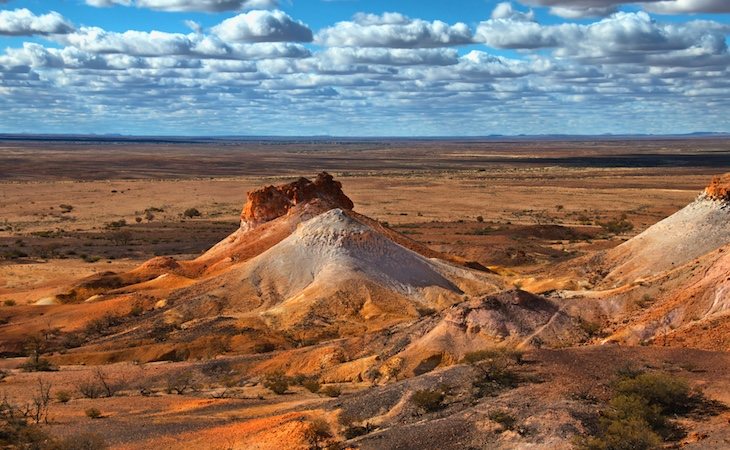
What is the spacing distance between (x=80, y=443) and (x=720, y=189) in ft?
102

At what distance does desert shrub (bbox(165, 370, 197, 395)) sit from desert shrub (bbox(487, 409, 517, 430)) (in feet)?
32.2

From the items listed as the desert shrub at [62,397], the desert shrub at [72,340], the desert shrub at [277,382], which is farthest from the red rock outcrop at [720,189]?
the desert shrub at [62,397]

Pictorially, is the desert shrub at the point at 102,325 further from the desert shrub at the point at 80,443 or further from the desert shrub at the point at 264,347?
the desert shrub at the point at 80,443

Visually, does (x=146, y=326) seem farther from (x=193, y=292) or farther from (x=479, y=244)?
(x=479, y=244)

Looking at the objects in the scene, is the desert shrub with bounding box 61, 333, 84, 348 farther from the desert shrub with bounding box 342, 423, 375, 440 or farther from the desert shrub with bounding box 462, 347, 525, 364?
the desert shrub with bounding box 342, 423, 375, 440

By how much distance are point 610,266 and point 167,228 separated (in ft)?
126

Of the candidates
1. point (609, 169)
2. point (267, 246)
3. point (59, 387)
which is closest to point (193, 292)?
point (267, 246)

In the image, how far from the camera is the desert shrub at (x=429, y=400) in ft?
56.3

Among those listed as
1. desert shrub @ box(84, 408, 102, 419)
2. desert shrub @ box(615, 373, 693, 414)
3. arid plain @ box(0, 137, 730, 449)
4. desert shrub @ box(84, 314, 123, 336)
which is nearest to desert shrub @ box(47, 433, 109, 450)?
arid plain @ box(0, 137, 730, 449)

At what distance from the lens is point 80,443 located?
16266 millimetres

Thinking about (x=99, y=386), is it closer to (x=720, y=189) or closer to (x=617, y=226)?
(x=720, y=189)

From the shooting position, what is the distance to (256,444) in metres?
16.8

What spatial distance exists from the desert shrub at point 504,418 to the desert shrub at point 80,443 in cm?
731

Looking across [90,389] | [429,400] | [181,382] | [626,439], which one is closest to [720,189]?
[181,382]
